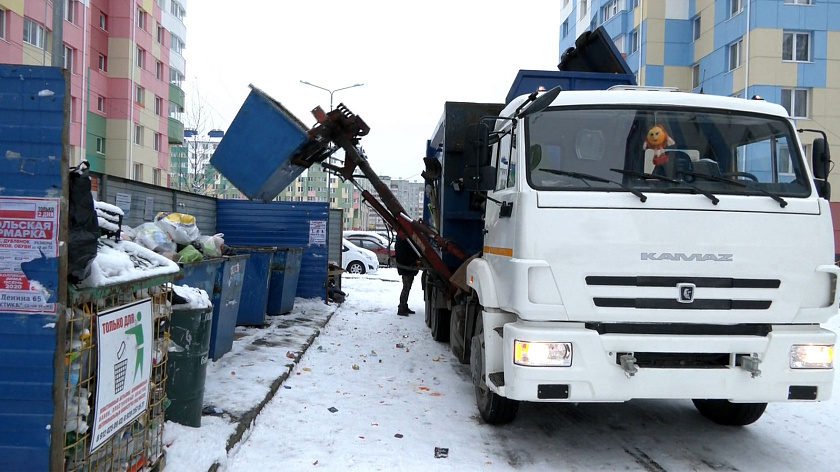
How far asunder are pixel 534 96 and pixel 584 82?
7.68 feet

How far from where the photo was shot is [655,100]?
4789 millimetres

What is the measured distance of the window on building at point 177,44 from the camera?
4064cm

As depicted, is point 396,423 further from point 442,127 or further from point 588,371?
point 442,127

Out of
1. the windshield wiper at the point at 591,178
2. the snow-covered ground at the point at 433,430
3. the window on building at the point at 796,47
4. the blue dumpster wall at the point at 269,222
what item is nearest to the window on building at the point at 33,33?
A: the blue dumpster wall at the point at 269,222

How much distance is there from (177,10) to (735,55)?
109 feet

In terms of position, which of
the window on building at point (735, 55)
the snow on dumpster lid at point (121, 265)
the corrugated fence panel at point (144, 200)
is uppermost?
the window on building at point (735, 55)

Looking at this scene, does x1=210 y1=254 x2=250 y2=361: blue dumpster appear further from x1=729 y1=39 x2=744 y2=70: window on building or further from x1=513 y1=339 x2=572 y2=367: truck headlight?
x1=729 y1=39 x2=744 y2=70: window on building

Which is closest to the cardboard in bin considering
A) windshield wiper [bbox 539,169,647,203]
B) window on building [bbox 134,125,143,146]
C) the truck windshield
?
the truck windshield

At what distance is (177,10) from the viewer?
41031 millimetres

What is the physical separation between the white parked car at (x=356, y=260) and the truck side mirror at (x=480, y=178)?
17.8m

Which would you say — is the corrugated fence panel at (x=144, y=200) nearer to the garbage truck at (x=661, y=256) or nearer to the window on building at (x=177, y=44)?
the garbage truck at (x=661, y=256)

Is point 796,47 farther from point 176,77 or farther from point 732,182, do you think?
point 176,77

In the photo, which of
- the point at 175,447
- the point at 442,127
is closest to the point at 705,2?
the point at 442,127

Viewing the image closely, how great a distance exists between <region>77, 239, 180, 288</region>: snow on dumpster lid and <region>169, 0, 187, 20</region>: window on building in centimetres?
4091
